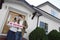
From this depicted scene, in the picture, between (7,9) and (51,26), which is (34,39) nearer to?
(7,9)

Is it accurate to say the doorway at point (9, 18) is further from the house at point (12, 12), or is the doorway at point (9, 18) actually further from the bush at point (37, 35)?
the bush at point (37, 35)

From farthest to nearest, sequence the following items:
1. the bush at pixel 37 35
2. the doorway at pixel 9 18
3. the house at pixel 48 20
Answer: the house at pixel 48 20 → the bush at pixel 37 35 → the doorway at pixel 9 18

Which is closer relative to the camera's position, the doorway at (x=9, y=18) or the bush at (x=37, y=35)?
the doorway at (x=9, y=18)

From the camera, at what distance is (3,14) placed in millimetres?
8562

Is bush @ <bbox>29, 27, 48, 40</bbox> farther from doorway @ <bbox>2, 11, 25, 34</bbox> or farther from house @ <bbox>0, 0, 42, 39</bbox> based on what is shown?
doorway @ <bbox>2, 11, 25, 34</bbox>

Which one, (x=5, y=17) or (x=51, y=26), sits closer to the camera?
(x=5, y=17)

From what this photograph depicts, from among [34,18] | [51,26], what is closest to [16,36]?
[34,18]

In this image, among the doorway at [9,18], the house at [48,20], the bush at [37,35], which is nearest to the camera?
the doorway at [9,18]

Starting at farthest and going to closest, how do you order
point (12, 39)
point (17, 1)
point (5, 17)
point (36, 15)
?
point (36, 15)
point (17, 1)
point (5, 17)
point (12, 39)

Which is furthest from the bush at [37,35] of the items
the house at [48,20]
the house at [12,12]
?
the house at [48,20]

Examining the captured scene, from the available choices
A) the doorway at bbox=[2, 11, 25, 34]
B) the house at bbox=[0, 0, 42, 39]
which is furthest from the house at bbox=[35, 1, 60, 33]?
the doorway at bbox=[2, 11, 25, 34]

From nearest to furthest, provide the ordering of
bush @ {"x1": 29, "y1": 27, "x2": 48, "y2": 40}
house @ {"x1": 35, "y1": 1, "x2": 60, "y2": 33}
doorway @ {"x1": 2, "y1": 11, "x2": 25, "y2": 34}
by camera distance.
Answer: doorway @ {"x1": 2, "y1": 11, "x2": 25, "y2": 34}
bush @ {"x1": 29, "y1": 27, "x2": 48, "y2": 40}
house @ {"x1": 35, "y1": 1, "x2": 60, "y2": 33}

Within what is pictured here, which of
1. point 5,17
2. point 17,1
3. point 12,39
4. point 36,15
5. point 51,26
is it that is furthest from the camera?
point 51,26

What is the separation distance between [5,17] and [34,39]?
262cm
